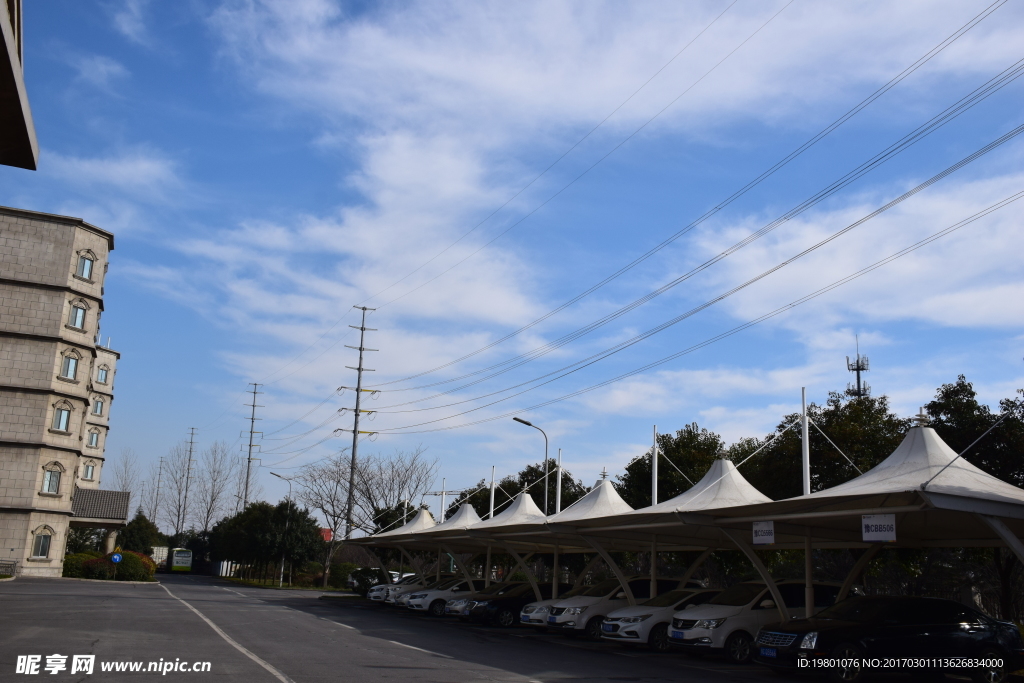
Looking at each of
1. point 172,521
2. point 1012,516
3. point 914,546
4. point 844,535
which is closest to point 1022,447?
point 914,546

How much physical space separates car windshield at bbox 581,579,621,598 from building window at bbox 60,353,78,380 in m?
36.6

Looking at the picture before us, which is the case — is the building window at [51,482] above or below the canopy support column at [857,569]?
above

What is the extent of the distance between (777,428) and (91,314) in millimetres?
41127

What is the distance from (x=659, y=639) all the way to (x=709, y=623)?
2.14 meters

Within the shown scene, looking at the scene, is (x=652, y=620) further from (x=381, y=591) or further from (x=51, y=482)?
(x=51, y=482)

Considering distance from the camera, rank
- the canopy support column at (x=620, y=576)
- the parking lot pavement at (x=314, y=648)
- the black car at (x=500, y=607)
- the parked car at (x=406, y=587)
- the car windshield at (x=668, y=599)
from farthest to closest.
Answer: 1. the parked car at (x=406, y=587)
2. the black car at (x=500, y=607)
3. the canopy support column at (x=620, y=576)
4. the car windshield at (x=668, y=599)
5. the parking lot pavement at (x=314, y=648)

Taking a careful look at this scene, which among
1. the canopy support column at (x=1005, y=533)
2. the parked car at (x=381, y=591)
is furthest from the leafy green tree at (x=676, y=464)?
the canopy support column at (x=1005, y=533)

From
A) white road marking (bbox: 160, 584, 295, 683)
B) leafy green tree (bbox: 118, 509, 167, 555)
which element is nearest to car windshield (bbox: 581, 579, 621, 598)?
white road marking (bbox: 160, 584, 295, 683)

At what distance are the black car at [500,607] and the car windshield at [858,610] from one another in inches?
532

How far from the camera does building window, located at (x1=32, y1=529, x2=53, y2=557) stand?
45656 mm

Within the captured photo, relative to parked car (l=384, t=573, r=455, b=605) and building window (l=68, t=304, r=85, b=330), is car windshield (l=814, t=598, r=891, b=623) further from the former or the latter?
building window (l=68, t=304, r=85, b=330)

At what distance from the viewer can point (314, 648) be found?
16.2 metres

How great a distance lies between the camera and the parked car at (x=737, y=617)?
17312 mm

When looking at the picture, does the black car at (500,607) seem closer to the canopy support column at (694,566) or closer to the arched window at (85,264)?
the canopy support column at (694,566)
